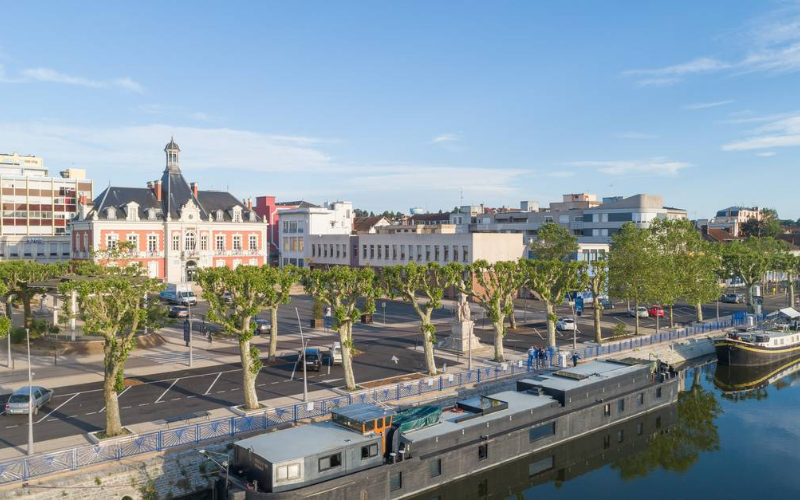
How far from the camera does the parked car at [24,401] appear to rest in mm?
35094

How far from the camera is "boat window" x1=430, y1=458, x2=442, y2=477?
1283 inches

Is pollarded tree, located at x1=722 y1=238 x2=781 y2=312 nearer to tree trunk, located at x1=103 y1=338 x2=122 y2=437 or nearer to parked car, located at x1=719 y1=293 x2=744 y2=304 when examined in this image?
parked car, located at x1=719 y1=293 x2=744 y2=304

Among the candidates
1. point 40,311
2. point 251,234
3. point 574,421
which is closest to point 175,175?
point 251,234

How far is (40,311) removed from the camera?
258ft

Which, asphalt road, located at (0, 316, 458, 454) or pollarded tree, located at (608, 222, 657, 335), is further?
pollarded tree, located at (608, 222, 657, 335)

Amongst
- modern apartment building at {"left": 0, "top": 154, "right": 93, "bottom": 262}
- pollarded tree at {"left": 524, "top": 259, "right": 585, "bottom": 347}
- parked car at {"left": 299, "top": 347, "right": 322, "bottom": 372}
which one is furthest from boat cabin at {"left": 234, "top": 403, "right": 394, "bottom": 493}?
modern apartment building at {"left": 0, "top": 154, "right": 93, "bottom": 262}

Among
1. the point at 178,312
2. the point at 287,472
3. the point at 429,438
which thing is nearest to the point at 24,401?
the point at 287,472

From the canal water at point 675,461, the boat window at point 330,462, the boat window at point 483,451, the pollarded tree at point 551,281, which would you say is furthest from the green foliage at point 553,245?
the boat window at point 330,462

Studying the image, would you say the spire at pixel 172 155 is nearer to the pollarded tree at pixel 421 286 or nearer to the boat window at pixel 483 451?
the pollarded tree at pixel 421 286

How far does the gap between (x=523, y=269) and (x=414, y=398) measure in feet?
63.0

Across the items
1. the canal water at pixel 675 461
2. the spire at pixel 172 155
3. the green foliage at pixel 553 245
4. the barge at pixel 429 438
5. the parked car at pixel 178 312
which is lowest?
the canal water at pixel 675 461

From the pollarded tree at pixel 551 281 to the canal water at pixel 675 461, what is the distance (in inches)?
481

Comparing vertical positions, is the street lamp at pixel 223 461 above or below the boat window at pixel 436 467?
above

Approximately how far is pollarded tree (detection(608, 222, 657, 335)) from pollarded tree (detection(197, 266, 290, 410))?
42683mm
